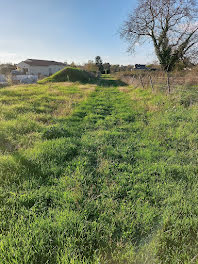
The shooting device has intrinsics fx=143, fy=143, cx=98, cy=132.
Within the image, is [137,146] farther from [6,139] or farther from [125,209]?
[6,139]

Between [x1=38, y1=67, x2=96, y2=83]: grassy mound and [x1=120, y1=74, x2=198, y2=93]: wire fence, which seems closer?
[x1=120, y1=74, x2=198, y2=93]: wire fence

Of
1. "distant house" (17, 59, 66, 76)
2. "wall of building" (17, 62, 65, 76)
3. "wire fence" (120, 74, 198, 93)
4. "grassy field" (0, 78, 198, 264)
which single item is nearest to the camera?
"grassy field" (0, 78, 198, 264)

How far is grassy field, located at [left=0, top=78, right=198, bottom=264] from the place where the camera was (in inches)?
67.3

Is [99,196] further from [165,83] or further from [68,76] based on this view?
[68,76]

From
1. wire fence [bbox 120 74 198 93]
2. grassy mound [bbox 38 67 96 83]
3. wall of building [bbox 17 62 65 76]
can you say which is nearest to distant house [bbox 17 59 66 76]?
wall of building [bbox 17 62 65 76]

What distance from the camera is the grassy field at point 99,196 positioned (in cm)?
171

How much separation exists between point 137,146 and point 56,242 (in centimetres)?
317

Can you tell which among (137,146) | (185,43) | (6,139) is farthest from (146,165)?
(185,43)

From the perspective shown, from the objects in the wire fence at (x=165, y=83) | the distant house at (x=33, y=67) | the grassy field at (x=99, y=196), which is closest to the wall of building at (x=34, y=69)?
the distant house at (x=33, y=67)

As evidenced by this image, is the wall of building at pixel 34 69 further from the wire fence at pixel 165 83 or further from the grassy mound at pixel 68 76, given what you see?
the wire fence at pixel 165 83

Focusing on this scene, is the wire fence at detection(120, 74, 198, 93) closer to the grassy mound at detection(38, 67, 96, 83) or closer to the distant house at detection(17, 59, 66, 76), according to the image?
the grassy mound at detection(38, 67, 96, 83)

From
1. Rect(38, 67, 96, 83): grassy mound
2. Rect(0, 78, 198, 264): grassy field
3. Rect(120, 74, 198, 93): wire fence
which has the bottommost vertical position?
Rect(0, 78, 198, 264): grassy field

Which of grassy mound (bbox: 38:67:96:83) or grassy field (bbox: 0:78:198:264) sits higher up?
grassy mound (bbox: 38:67:96:83)

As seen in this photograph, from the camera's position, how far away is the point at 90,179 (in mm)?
2918
